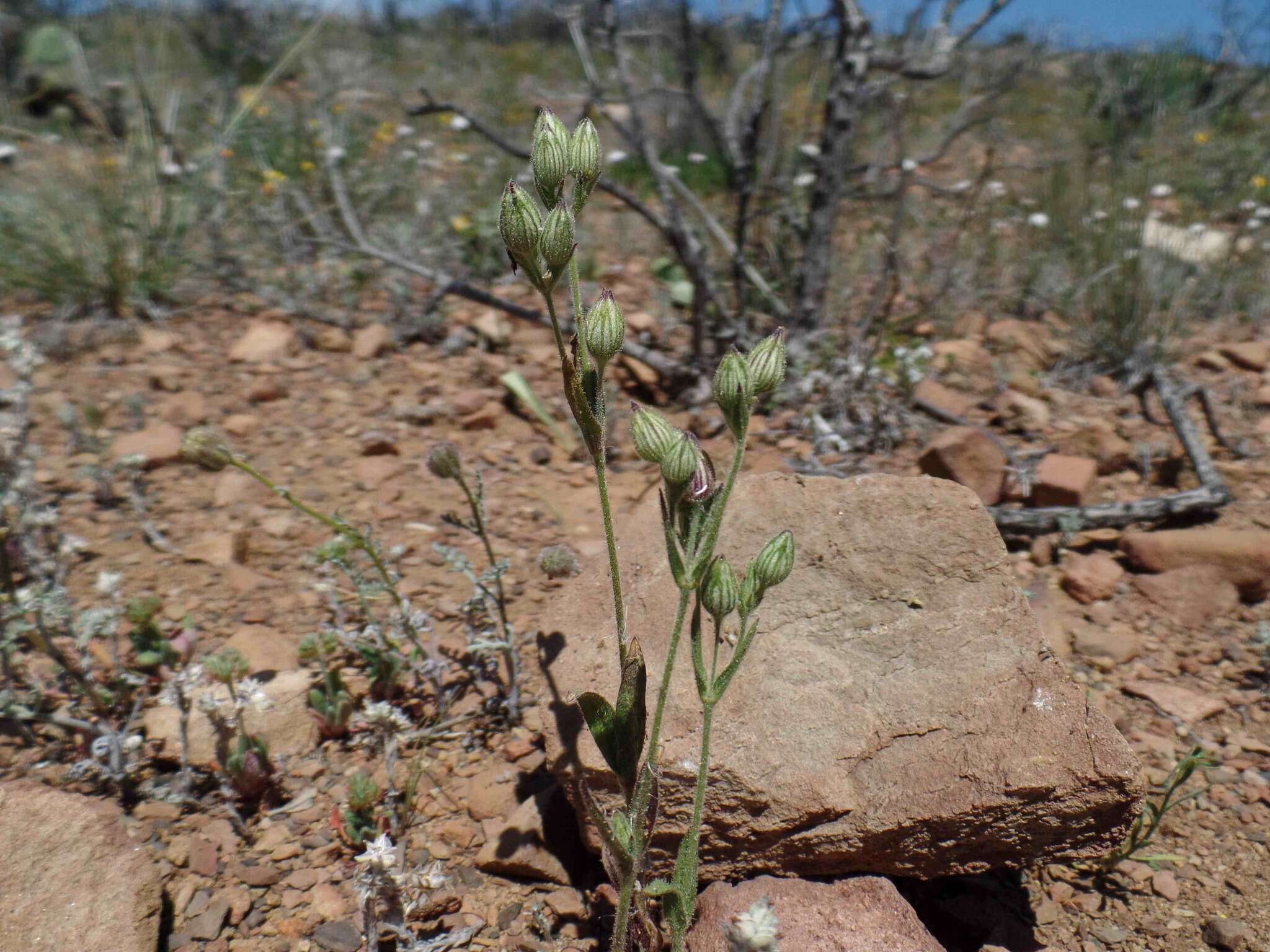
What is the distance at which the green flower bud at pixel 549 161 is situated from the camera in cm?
127

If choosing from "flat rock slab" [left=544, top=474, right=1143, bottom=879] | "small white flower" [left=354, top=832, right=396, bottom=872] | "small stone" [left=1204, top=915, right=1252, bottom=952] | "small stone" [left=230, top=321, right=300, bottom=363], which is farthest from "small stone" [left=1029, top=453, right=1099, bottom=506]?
"small stone" [left=230, top=321, right=300, bottom=363]

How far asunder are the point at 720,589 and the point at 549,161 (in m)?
0.63

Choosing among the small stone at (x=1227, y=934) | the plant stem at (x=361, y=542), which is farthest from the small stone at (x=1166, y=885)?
the plant stem at (x=361, y=542)

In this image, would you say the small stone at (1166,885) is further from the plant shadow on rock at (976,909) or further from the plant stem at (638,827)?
the plant stem at (638,827)

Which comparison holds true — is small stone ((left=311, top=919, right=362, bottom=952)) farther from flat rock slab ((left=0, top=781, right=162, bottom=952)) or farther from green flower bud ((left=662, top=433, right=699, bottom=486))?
green flower bud ((left=662, top=433, right=699, bottom=486))

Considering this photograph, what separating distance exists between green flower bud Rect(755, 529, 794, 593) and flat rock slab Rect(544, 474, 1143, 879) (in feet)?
1.39

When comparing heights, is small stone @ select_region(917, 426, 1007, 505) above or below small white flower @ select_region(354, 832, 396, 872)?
above

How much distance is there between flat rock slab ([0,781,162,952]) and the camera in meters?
1.50

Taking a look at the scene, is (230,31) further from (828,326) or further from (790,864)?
(790,864)

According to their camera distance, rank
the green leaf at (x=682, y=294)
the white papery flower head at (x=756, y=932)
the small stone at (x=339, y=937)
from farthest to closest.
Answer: the green leaf at (x=682, y=294) < the small stone at (x=339, y=937) < the white papery flower head at (x=756, y=932)

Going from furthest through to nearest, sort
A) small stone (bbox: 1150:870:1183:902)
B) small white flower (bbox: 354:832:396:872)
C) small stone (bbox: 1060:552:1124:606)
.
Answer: small stone (bbox: 1060:552:1124:606) < small stone (bbox: 1150:870:1183:902) < small white flower (bbox: 354:832:396:872)

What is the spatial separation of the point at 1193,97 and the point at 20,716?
35.7 feet

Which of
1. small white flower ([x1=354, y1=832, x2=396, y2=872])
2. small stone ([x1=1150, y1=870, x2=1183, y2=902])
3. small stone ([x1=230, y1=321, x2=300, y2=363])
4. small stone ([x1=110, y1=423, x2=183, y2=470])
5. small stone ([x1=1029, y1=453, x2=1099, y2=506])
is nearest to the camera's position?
small white flower ([x1=354, y1=832, x2=396, y2=872])

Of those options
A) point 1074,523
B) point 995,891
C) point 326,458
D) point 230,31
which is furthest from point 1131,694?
point 230,31
